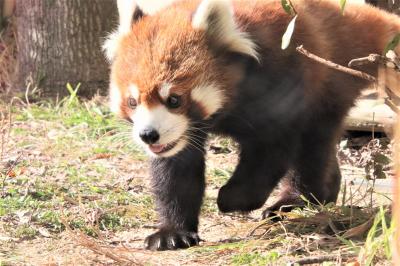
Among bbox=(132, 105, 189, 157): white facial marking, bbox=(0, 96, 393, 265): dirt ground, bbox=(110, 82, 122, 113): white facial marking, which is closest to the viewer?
bbox=(0, 96, 393, 265): dirt ground

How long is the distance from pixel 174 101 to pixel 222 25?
547 mm

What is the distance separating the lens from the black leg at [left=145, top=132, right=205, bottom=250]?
4.49 meters

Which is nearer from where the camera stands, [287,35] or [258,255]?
[287,35]

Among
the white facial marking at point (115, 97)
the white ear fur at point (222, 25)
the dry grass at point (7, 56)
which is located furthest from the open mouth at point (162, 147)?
the dry grass at point (7, 56)

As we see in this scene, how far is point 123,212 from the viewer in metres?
5.02

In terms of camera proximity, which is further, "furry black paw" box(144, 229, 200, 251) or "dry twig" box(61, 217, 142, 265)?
"furry black paw" box(144, 229, 200, 251)

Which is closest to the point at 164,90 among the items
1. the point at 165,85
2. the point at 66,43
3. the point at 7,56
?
the point at 165,85

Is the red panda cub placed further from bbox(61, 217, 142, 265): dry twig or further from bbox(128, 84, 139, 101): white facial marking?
bbox(61, 217, 142, 265): dry twig

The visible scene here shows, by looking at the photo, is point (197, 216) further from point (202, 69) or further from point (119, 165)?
point (119, 165)

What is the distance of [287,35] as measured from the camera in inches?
141

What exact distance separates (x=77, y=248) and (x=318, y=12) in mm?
2175

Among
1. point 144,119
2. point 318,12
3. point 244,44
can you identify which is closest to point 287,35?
point 244,44

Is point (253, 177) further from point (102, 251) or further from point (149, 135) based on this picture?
point (102, 251)

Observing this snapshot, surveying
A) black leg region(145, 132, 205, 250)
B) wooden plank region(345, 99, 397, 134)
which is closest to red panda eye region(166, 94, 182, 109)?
black leg region(145, 132, 205, 250)
